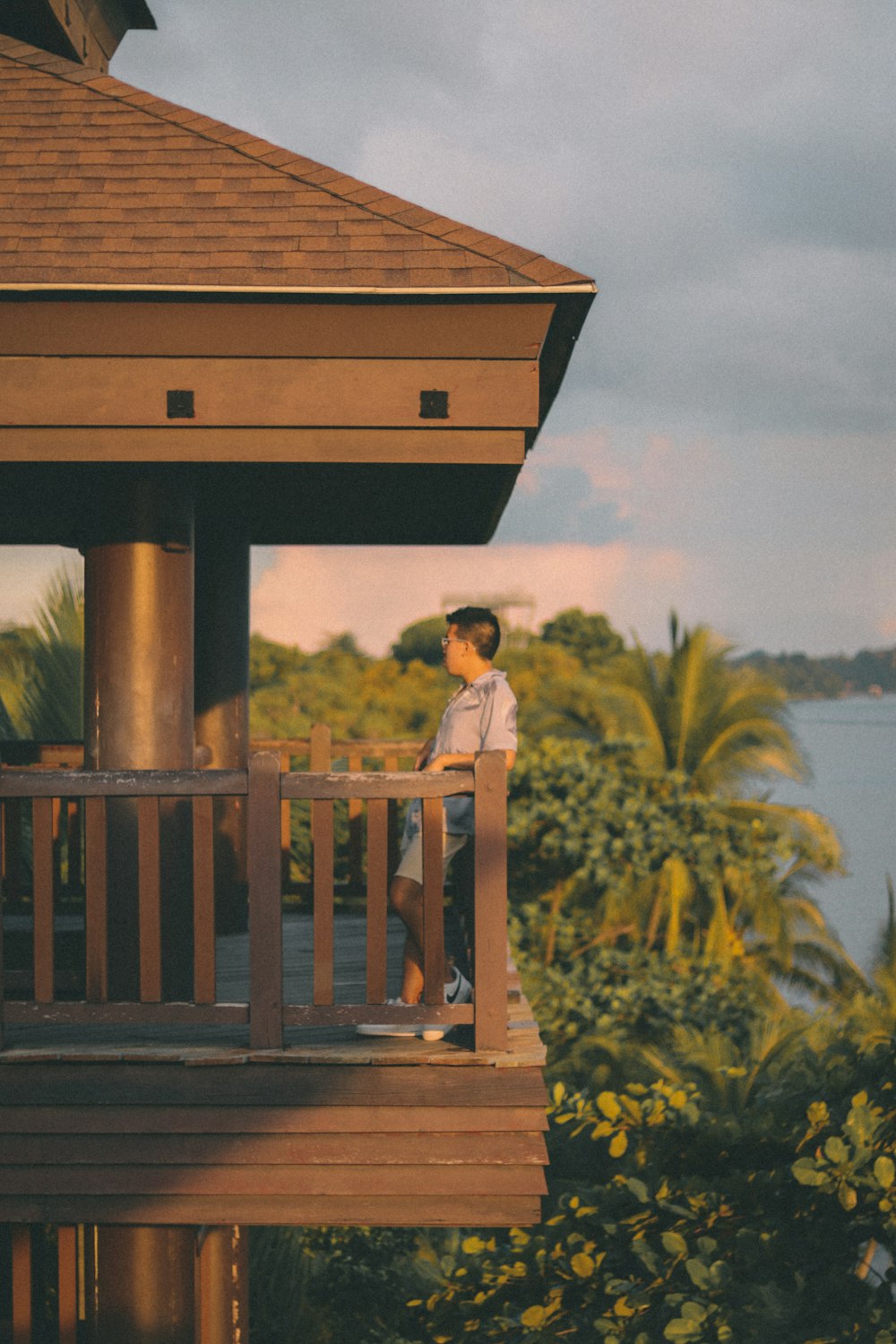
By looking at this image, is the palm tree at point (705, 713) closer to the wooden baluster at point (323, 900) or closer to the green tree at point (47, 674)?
the green tree at point (47, 674)

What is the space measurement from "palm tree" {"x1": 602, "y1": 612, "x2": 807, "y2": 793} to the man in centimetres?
2355

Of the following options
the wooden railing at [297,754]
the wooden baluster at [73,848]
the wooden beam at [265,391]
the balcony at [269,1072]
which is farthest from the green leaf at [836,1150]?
the wooden baluster at [73,848]

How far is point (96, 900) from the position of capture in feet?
16.3

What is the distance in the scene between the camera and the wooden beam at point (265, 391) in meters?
5.69

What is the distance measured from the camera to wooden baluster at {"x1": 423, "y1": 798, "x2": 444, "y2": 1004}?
15.9 feet

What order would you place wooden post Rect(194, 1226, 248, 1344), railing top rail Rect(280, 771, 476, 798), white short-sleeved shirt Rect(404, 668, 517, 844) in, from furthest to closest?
wooden post Rect(194, 1226, 248, 1344)
white short-sleeved shirt Rect(404, 668, 517, 844)
railing top rail Rect(280, 771, 476, 798)

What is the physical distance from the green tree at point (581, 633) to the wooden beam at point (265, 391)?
6383 centimetres

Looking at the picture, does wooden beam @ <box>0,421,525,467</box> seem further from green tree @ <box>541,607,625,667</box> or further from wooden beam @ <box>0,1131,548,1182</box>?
green tree @ <box>541,607,625,667</box>

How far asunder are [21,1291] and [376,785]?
125 inches

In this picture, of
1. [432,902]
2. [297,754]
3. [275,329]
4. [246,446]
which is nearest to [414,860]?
[432,902]

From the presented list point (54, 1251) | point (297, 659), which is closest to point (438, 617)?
point (297, 659)

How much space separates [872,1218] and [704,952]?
18.1m

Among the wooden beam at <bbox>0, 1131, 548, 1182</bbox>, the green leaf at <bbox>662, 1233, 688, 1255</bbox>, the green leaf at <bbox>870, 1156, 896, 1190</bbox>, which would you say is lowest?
the green leaf at <bbox>662, 1233, 688, 1255</bbox>

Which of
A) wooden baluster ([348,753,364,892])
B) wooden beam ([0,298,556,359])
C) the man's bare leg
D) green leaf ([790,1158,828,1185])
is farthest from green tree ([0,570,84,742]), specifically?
green leaf ([790,1158,828,1185])
